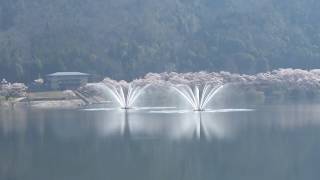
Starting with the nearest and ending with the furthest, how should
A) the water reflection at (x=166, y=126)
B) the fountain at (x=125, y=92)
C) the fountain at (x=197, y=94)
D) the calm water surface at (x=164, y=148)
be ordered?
the calm water surface at (x=164, y=148)
the water reflection at (x=166, y=126)
the fountain at (x=197, y=94)
the fountain at (x=125, y=92)

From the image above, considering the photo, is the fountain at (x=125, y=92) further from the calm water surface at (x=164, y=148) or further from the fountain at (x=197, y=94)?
the calm water surface at (x=164, y=148)

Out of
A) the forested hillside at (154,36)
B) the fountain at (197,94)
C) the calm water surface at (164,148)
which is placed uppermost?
the forested hillside at (154,36)

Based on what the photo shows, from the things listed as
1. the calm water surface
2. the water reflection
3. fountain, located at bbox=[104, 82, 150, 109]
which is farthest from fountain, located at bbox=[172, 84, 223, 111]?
the calm water surface

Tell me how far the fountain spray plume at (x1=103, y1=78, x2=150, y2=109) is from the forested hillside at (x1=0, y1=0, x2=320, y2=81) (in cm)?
890

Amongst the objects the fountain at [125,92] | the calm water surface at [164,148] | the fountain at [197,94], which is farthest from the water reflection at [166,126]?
the fountain at [125,92]

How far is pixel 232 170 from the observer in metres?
24.9

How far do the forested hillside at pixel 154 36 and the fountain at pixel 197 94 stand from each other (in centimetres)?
1469

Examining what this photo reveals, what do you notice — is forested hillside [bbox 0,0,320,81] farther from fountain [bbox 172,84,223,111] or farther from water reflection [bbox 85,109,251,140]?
water reflection [bbox 85,109,251,140]

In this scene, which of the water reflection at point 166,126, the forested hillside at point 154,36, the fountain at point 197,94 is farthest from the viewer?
the forested hillside at point 154,36

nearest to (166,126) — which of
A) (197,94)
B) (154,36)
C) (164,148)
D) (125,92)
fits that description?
(164,148)

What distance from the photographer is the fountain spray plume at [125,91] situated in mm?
60094

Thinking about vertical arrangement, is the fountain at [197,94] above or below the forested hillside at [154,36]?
below

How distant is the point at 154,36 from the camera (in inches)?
3639

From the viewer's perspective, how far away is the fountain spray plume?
60.1m
